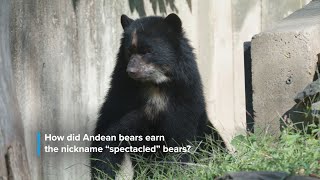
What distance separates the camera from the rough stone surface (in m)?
6.44

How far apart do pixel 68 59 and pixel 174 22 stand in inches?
52.3

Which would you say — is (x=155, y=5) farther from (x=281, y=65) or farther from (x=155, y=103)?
(x=281, y=65)

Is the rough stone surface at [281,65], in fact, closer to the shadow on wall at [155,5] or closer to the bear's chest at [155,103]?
the bear's chest at [155,103]

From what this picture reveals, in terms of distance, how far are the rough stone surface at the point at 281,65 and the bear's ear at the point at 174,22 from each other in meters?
0.75

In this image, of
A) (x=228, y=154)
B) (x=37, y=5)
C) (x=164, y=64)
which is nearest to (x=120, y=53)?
(x=164, y=64)

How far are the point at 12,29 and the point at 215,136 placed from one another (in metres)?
2.29

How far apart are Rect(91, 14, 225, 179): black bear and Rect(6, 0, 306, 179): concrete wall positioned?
0.52 m

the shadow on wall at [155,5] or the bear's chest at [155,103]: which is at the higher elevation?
the shadow on wall at [155,5]

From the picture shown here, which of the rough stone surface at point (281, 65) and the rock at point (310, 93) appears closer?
the rock at point (310, 93)

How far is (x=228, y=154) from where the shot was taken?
543cm

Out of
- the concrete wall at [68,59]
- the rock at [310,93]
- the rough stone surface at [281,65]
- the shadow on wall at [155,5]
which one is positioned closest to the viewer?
A: the rock at [310,93]

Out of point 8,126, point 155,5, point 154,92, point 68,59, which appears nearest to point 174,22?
point 154,92

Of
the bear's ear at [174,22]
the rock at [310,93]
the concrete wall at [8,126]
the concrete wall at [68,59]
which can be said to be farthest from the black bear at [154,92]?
the concrete wall at [8,126]

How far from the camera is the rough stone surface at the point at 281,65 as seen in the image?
6.44 metres
